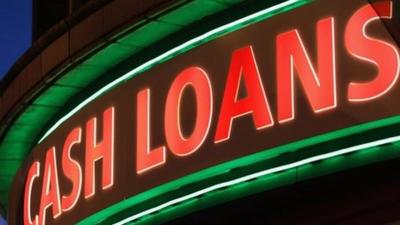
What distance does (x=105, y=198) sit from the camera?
1236 centimetres

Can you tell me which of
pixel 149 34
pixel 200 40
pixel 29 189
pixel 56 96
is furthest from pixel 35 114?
pixel 200 40

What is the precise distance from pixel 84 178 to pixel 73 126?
0.83 meters

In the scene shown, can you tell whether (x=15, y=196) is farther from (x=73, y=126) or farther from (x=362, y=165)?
(x=362, y=165)

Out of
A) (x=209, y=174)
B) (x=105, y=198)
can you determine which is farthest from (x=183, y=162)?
(x=105, y=198)

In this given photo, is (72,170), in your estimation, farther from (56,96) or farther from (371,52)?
(371,52)

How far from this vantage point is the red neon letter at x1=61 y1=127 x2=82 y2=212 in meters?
12.9

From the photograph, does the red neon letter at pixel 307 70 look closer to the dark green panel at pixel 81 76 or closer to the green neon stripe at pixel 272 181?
the green neon stripe at pixel 272 181

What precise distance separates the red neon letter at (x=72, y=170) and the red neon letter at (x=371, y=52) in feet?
13.6

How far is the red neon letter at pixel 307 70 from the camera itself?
34.0 feet

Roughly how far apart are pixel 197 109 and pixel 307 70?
4.95 feet

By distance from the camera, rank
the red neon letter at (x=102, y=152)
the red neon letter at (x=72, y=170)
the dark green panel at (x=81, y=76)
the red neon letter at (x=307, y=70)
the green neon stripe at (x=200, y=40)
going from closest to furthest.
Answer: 1. the red neon letter at (x=307, y=70)
2. the green neon stripe at (x=200, y=40)
3. the red neon letter at (x=102, y=152)
4. the red neon letter at (x=72, y=170)
5. the dark green panel at (x=81, y=76)

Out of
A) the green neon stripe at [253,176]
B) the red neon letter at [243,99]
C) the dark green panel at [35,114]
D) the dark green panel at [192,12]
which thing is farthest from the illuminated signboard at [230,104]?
the dark green panel at [35,114]

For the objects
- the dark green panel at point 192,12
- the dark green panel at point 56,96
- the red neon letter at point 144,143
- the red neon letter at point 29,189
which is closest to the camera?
the dark green panel at point 192,12

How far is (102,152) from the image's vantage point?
12.7m
